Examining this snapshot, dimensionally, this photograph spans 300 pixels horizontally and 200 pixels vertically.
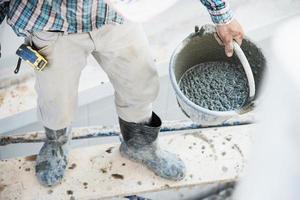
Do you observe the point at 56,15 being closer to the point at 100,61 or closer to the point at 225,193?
the point at 100,61

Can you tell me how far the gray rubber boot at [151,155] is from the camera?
143 cm

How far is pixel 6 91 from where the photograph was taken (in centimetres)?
149

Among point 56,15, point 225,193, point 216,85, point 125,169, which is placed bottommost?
point 225,193

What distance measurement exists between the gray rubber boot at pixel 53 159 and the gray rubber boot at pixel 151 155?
0.54 feet

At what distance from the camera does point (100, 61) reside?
4.04 ft

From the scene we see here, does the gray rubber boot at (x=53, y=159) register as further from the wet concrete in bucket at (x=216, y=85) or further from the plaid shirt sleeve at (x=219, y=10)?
the plaid shirt sleeve at (x=219, y=10)

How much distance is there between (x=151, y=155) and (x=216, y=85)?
0.27 metres

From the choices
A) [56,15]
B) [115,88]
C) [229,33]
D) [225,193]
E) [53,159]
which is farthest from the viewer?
[225,193]

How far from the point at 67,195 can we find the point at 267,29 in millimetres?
898

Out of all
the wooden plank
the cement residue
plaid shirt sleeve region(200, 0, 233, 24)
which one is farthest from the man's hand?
the cement residue

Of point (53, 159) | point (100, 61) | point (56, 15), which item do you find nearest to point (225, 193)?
point (53, 159)

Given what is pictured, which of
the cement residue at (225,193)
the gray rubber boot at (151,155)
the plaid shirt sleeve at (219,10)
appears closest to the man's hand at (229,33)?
the plaid shirt sleeve at (219,10)

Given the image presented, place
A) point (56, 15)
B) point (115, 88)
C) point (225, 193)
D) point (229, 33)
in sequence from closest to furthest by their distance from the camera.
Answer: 1. point (56, 15)
2. point (229, 33)
3. point (115, 88)
4. point (225, 193)

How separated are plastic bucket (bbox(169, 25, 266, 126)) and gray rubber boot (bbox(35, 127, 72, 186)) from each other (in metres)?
0.34
